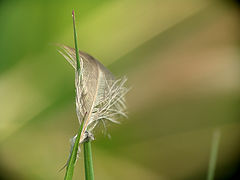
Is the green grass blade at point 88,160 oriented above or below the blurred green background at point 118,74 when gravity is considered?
below

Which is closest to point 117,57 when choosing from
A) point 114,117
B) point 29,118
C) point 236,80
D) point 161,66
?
point 161,66

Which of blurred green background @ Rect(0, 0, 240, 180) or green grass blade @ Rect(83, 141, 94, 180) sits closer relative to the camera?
green grass blade @ Rect(83, 141, 94, 180)

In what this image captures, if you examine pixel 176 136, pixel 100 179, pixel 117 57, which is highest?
pixel 117 57

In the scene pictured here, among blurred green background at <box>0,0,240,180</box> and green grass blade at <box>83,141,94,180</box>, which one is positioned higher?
blurred green background at <box>0,0,240,180</box>

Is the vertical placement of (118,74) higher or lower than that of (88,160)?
higher

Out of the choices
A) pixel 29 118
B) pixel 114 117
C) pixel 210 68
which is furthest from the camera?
pixel 210 68

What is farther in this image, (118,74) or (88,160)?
(118,74)

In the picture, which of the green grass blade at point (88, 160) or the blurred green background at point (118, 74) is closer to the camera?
the green grass blade at point (88, 160)

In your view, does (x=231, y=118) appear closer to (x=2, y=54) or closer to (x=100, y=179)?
(x=100, y=179)
